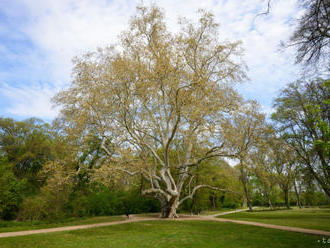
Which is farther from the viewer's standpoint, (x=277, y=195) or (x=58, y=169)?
(x=277, y=195)

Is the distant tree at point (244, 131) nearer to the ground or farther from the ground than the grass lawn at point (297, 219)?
farther from the ground

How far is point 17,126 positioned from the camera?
28.8 metres

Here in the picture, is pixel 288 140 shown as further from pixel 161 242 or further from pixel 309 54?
pixel 161 242

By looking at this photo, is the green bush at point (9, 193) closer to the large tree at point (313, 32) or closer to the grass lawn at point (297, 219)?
the grass lawn at point (297, 219)

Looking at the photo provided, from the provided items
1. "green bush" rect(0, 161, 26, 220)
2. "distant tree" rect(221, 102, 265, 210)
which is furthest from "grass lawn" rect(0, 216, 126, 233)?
"distant tree" rect(221, 102, 265, 210)

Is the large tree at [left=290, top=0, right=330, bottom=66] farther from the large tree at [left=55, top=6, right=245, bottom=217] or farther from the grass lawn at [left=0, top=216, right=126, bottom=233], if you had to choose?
the grass lawn at [left=0, top=216, right=126, bottom=233]

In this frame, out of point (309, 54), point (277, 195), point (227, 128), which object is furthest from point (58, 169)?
point (277, 195)

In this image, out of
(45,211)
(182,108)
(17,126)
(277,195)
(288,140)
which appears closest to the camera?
(182,108)

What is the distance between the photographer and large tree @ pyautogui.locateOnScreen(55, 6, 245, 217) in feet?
45.3

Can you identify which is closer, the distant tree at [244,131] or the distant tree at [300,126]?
the distant tree at [244,131]

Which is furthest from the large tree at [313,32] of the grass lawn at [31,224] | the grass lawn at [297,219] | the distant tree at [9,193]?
the distant tree at [9,193]

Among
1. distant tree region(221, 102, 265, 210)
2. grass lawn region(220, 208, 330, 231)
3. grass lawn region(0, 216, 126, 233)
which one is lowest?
grass lawn region(0, 216, 126, 233)

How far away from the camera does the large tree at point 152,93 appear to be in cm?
1380

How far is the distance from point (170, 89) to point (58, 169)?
8.99 m
